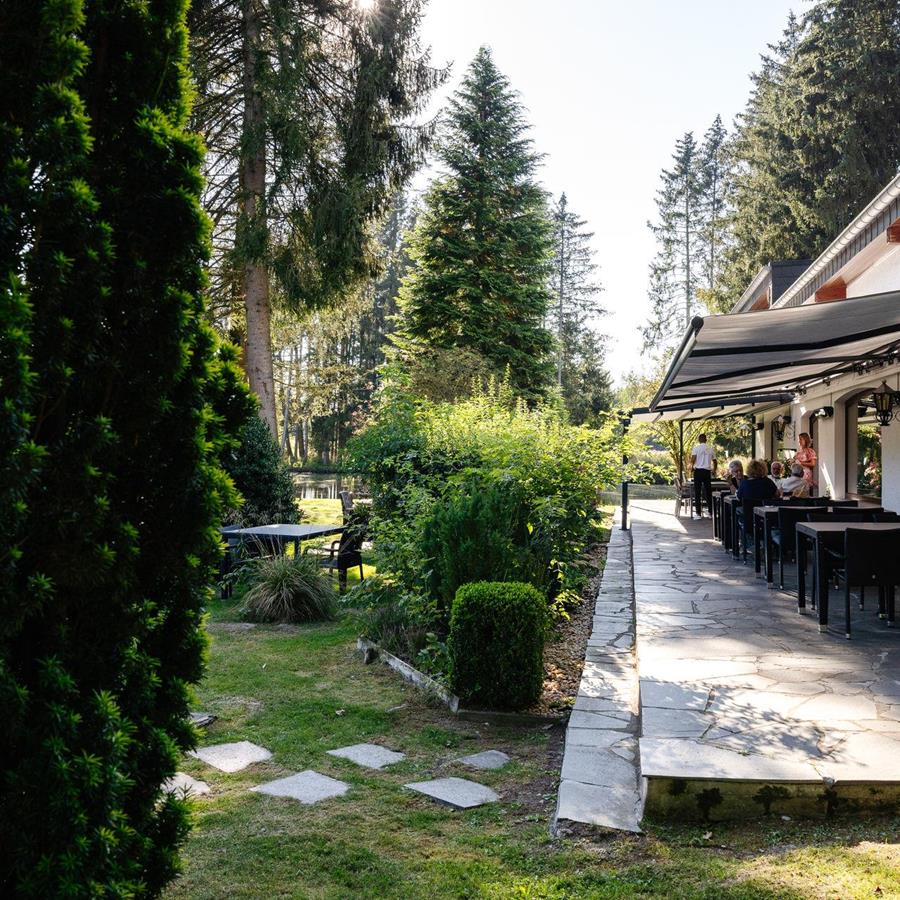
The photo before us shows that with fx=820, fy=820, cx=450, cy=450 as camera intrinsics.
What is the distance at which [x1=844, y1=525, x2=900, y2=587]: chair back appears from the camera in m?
6.25

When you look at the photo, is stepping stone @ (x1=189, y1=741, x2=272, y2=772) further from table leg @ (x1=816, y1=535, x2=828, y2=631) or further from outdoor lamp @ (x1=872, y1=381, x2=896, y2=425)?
outdoor lamp @ (x1=872, y1=381, x2=896, y2=425)

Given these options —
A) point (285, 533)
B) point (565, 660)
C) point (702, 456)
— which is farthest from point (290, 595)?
point (702, 456)

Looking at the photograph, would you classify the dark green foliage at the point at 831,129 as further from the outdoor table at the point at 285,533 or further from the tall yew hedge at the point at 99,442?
the tall yew hedge at the point at 99,442

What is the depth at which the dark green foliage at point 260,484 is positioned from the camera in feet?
39.8

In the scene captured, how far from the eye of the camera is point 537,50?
1321 cm

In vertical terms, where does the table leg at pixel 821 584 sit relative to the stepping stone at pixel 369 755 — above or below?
above

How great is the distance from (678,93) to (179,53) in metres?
19.6

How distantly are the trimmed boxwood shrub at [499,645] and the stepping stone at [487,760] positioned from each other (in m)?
0.65

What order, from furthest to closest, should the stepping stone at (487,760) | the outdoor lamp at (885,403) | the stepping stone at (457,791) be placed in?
the outdoor lamp at (885,403) < the stepping stone at (487,760) < the stepping stone at (457,791)

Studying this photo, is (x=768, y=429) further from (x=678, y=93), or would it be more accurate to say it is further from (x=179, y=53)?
(x=179, y=53)

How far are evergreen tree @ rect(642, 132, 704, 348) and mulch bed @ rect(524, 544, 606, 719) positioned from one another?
3802 cm

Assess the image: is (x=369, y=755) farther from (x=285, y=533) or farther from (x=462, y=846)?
(x=285, y=533)

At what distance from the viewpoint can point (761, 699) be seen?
4680 millimetres

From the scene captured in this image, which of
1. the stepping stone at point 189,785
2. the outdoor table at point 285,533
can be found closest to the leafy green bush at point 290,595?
the outdoor table at point 285,533
